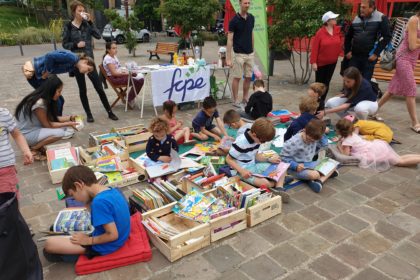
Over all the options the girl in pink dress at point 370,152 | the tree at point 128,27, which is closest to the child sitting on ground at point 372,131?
the girl in pink dress at point 370,152

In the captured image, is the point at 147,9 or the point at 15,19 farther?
the point at 15,19

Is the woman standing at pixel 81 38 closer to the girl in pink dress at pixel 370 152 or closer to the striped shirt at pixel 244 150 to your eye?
the striped shirt at pixel 244 150

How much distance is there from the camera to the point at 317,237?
3.11 m

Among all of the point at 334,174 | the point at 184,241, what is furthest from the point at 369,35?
the point at 184,241

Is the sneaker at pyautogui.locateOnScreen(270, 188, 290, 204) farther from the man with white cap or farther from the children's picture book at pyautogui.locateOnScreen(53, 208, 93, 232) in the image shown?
the man with white cap

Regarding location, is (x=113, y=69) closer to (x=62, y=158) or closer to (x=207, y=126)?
(x=207, y=126)

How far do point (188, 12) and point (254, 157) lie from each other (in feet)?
44.6

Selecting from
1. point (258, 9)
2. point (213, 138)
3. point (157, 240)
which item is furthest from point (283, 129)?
point (157, 240)

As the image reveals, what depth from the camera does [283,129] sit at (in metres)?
5.88

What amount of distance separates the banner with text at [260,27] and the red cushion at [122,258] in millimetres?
5762

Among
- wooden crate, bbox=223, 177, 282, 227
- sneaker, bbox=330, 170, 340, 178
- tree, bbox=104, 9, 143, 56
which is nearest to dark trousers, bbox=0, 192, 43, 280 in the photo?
wooden crate, bbox=223, 177, 282, 227

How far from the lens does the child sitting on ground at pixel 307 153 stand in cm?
389

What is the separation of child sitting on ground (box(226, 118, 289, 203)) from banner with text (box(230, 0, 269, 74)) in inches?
168

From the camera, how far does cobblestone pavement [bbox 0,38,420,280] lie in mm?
2691
